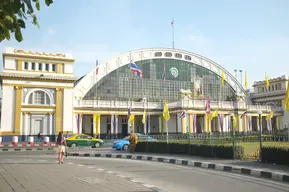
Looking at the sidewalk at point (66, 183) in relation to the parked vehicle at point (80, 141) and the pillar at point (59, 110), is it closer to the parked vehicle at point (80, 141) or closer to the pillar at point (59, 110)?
the parked vehicle at point (80, 141)

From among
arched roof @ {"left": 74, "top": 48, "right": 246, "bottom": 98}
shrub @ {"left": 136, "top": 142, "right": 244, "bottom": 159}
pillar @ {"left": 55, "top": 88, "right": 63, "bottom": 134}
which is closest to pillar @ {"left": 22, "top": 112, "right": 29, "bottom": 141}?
pillar @ {"left": 55, "top": 88, "right": 63, "bottom": 134}

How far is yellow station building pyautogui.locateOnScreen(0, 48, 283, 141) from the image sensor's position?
146 feet

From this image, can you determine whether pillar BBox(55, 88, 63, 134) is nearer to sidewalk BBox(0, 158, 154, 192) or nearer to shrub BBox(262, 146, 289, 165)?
sidewalk BBox(0, 158, 154, 192)

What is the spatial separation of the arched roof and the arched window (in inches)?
343

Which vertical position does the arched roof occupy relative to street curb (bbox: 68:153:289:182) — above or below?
above

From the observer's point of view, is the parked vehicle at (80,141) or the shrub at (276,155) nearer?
the shrub at (276,155)

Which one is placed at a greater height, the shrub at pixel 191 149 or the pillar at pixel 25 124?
the pillar at pixel 25 124

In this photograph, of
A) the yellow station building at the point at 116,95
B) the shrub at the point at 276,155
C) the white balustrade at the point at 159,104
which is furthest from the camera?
the white balustrade at the point at 159,104

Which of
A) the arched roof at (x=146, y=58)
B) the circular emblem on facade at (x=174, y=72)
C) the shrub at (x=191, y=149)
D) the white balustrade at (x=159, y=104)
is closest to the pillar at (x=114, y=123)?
the white balustrade at (x=159, y=104)

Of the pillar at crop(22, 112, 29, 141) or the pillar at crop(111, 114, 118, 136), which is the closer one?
the pillar at crop(22, 112, 29, 141)

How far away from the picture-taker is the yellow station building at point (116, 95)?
4444 centimetres

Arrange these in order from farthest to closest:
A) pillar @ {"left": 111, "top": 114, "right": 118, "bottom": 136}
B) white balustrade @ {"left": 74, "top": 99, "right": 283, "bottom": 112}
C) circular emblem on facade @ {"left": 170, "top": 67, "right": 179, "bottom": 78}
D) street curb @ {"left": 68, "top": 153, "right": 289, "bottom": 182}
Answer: circular emblem on facade @ {"left": 170, "top": 67, "right": 179, "bottom": 78}, pillar @ {"left": 111, "top": 114, "right": 118, "bottom": 136}, white balustrade @ {"left": 74, "top": 99, "right": 283, "bottom": 112}, street curb @ {"left": 68, "top": 153, "right": 289, "bottom": 182}

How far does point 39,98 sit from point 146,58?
25.7 m

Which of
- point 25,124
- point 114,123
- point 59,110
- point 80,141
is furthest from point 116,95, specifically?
point 80,141
